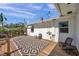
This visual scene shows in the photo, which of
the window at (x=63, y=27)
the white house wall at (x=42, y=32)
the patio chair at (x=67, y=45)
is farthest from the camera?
the window at (x=63, y=27)

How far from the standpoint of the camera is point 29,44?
13.2 m

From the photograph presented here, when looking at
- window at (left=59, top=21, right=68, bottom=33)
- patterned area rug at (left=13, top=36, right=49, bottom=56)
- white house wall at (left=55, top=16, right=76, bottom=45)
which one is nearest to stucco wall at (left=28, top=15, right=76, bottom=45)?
white house wall at (left=55, top=16, right=76, bottom=45)

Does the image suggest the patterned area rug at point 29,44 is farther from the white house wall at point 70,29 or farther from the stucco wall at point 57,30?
the white house wall at point 70,29

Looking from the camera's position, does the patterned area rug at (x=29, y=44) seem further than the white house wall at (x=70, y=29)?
No

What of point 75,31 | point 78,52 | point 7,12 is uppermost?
point 7,12

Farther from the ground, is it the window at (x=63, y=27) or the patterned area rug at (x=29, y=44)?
the window at (x=63, y=27)

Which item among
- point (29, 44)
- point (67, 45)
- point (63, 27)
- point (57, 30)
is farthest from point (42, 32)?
point (67, 45)

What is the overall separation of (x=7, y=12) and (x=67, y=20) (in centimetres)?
257

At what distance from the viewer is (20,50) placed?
13.1m

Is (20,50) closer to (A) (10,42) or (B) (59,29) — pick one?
(A) (10,42)

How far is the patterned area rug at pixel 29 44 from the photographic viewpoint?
13094 mm

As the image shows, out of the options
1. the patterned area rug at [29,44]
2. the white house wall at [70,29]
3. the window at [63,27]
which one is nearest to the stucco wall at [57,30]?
the white house wall at [70,29]

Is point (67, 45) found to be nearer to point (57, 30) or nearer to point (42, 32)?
point (57, 30)

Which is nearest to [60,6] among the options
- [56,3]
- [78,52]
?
[56,3]
